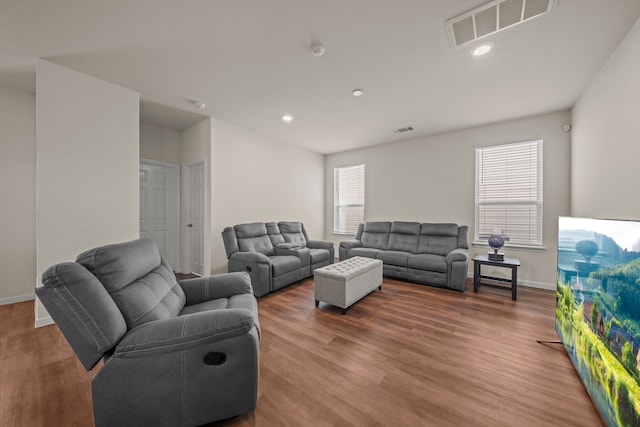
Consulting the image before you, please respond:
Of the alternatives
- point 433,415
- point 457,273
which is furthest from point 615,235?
point 457,273

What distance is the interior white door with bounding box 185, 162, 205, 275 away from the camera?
412 centimetres

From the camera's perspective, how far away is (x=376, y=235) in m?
4.84

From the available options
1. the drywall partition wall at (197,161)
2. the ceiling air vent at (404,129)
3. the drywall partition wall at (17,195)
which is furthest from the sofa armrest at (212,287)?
the ceiling air vent at (404,129)

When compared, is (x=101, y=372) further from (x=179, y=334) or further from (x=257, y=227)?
(x=257, y=227)

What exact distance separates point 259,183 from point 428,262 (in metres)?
3.32

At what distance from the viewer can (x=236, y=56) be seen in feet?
7.49

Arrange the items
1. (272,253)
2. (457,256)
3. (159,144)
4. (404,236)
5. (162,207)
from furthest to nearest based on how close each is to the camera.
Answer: (404,236) < (162,207) < (159,144) < (272,253) < (457,256)

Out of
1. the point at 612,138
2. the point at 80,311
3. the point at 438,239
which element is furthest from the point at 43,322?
the point at 612,138

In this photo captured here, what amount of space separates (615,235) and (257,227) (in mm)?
3913

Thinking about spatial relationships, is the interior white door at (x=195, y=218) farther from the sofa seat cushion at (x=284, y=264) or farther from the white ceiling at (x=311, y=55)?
the sofa seat cushion at (x=284, y=264)

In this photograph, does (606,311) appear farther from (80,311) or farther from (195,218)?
(195,218)

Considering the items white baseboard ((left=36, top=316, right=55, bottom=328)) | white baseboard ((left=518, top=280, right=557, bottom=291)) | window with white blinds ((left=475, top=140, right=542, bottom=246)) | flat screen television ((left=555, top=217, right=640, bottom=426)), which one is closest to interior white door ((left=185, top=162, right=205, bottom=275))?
white baseboard ((left=36, top=316, right=55, bottom=328))

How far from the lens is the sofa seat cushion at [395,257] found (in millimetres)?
Result: 3964

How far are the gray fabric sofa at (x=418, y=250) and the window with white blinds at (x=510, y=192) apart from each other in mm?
513
